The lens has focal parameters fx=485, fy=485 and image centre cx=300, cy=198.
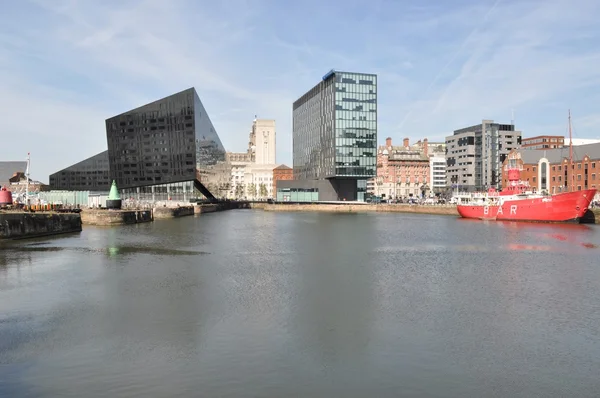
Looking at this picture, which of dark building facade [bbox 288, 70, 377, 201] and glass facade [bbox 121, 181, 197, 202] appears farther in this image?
dark building facade [bbox 288, 70, 377, 201]

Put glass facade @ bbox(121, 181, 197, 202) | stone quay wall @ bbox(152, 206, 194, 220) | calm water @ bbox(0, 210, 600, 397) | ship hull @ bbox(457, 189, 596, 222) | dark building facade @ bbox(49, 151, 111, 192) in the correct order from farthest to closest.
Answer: dark building facade @ bbox(49, 151, 111, 192) < glass facade @ bbox(121, 181, 197, 202) < stone quay wall @ bbox(152, 206, 194, 220) < ship hull @ bbox(457, 189, 596, 222) < calm water @ bbox(0, 210, 600, 397)

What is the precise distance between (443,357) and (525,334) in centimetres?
475

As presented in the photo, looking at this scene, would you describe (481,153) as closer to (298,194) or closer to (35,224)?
(298,194)

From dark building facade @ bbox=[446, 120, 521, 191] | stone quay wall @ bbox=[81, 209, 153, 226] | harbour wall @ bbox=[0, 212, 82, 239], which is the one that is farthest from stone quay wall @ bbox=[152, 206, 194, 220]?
dark building facade @ bbox=[446, 120, 521, 191]

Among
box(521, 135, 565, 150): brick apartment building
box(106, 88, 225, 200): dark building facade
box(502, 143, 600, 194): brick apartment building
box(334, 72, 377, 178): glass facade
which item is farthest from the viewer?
box(521, 135, 565, 150): brick apartment building

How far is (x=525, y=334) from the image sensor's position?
61.8ft

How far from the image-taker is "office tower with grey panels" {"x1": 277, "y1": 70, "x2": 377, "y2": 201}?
135625mm

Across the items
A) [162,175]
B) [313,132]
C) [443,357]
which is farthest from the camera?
[313,132]

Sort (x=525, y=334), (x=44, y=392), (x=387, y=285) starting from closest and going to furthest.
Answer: (x=44, y=392), (x=525, y=334), (x=387, y=285)

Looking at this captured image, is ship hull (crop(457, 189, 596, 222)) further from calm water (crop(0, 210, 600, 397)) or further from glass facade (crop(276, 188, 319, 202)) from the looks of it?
glass facade (crop(276, 188, 319, 202))

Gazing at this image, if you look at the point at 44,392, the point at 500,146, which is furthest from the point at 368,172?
the point at 44,392

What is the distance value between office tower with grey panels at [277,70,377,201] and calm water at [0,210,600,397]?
98.7m

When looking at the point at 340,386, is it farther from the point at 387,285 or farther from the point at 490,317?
the point at 387,285

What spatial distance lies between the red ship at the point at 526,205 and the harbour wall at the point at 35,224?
70277mm
